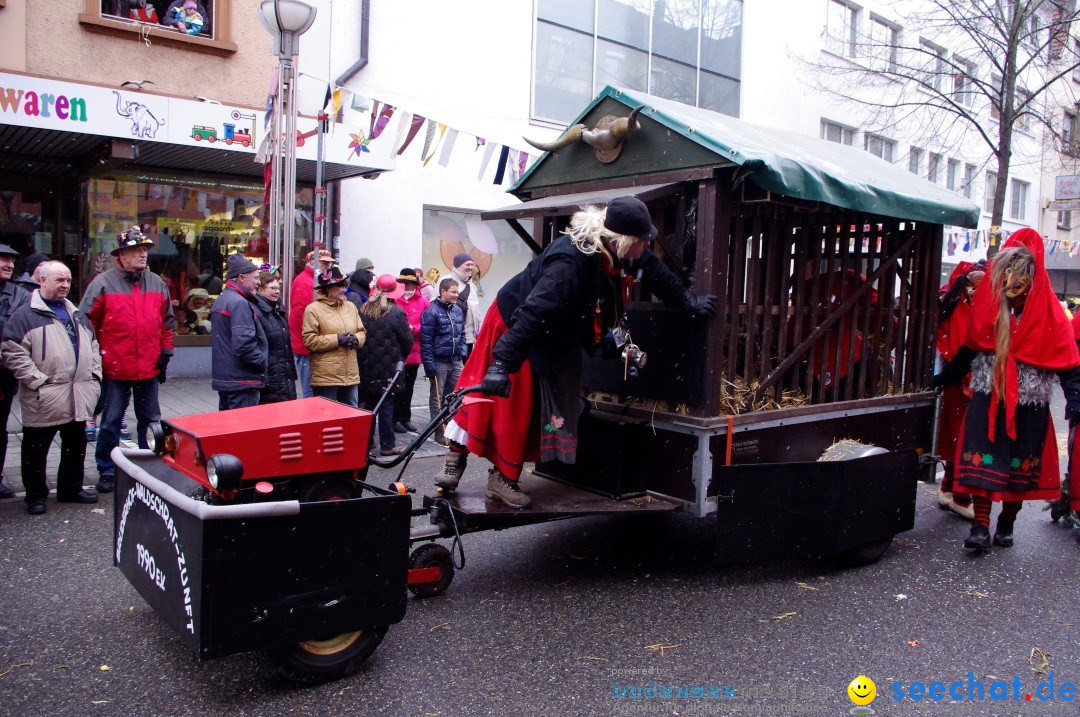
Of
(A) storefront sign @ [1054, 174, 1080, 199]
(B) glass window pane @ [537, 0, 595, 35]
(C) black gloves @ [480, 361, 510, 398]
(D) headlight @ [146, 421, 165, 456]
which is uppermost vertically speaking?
(B) glass window pane @ [537, 0, 595, 35]

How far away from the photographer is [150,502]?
3240mm

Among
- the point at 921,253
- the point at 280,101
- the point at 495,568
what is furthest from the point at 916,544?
the point at 280,101

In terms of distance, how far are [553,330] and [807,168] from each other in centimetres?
167

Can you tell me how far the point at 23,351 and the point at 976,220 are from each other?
6.36 meters

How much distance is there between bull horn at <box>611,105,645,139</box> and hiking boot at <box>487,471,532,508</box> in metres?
2.04

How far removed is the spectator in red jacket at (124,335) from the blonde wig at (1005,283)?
566 cm

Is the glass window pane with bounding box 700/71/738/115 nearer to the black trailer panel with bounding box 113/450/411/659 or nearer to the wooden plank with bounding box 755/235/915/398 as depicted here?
the wooden plank with bounding box 755/235/915/398

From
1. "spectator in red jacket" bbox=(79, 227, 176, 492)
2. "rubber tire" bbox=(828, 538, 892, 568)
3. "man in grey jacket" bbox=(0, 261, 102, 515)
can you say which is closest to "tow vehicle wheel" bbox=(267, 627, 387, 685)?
"rubber tire" bbox=(828, 538, 892, 568)

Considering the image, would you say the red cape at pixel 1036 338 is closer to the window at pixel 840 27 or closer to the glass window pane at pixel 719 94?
the glass window pane at pixel 719 94

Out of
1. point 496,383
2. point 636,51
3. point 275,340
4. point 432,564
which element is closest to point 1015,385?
point 496,383

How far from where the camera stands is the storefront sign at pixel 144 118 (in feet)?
28.4

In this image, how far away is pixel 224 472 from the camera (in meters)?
2.97

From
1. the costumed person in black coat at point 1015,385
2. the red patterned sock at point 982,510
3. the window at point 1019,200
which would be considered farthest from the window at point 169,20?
the window at point 1019,200

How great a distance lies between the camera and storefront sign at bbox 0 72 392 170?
8.65m
